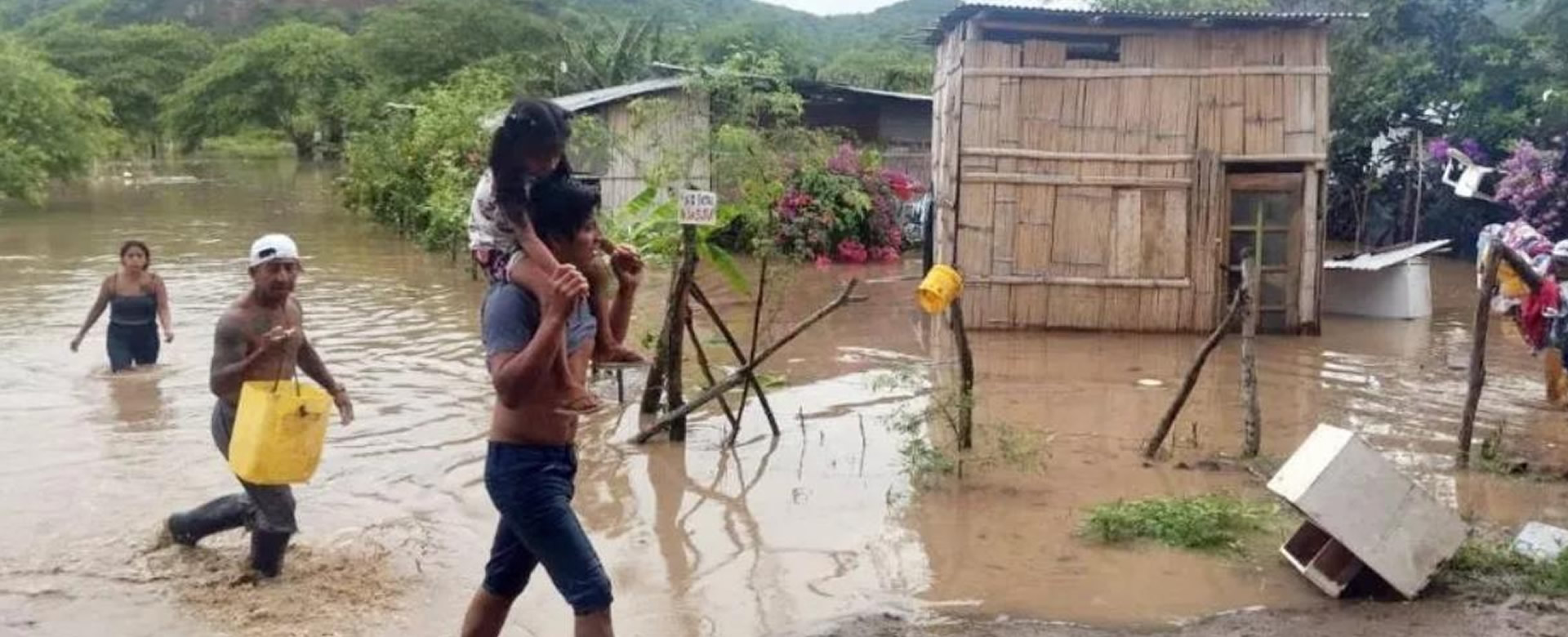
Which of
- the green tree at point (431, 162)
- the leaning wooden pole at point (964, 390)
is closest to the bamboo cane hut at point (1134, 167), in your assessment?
the leaning wooden pole at point (964, 390)

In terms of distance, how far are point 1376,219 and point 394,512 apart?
1815 centimetres

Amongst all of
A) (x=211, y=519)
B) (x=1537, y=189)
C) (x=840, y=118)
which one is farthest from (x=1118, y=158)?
(x=840, y=118)

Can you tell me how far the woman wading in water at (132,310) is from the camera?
402 inches

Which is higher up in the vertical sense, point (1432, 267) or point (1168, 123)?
point (1168, 123)

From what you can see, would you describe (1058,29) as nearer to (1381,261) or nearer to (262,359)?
(1381,261)

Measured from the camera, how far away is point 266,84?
53.9 metres

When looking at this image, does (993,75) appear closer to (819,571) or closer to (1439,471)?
(1439,471)

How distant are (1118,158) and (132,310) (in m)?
8.08

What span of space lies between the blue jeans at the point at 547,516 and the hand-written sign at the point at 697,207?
3.38m

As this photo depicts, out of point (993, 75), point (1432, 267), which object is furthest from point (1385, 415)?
point (1432, 267)

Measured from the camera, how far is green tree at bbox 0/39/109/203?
2764cm

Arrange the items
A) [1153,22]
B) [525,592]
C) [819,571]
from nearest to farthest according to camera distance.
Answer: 1. [525,592]
2. [819,571]
3. [1153,22]

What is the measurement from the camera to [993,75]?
12.8 metres

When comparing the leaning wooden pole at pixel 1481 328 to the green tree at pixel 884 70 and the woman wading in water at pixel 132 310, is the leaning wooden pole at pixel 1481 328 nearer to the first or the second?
the woman wading in water at pixel 132 310
